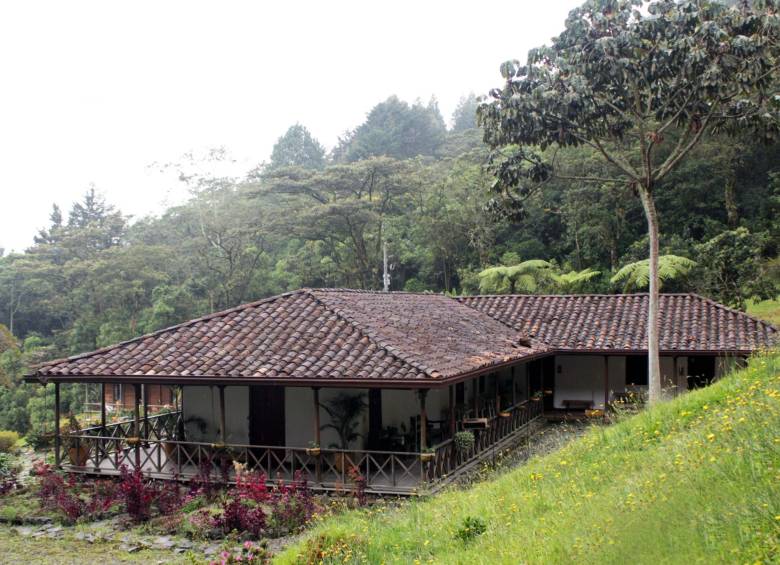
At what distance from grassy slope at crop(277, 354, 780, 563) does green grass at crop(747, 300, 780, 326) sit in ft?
58.0

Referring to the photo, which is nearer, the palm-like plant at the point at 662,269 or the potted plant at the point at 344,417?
the potted plant at the point at 344,417

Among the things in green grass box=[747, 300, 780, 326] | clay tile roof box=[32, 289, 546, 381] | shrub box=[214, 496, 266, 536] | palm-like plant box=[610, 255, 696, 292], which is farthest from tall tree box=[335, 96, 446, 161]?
shrub box=[214, 496, 266, 536]

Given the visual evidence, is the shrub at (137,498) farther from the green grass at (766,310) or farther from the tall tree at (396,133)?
the tall tree at (396,133)

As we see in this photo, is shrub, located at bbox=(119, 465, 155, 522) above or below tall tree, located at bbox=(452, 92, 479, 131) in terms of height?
below

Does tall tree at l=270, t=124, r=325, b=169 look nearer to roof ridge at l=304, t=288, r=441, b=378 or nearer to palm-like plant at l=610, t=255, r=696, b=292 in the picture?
palm-like plant at l=610, t=255, r=696, b=292

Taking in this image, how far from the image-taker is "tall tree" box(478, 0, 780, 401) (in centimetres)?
1452

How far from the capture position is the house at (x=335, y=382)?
46.5 feet

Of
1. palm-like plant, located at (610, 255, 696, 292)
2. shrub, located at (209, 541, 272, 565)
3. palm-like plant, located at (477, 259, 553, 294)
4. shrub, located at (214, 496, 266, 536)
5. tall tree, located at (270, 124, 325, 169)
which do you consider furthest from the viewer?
tall tree, located at (270, 124, 325, 169)

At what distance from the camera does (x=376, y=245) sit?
40406 millimetres

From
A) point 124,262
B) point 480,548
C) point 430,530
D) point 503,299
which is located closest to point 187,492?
point 430,530

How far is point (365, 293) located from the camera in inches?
824

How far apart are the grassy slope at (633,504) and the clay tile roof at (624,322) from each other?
874 cm

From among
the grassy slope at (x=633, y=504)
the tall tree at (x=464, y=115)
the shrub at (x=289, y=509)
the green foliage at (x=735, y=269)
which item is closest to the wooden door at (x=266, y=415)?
the shrub at (x=289, y=509)

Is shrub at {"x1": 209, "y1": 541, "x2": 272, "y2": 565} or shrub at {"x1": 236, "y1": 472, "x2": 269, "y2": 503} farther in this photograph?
shrub at {"x1": 236, "y1": 472, "x2": 269, "y2": 503}
